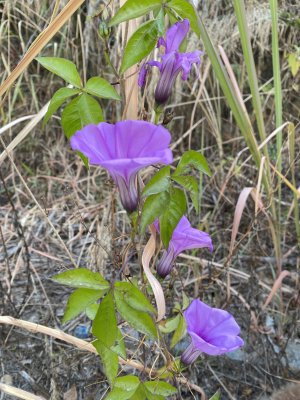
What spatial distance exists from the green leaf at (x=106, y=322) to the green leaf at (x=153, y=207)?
111 mm

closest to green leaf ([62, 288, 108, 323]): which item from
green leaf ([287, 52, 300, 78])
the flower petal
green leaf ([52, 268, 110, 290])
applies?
green leaf ([52, 268, 110, 290])

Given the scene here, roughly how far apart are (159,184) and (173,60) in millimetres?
193

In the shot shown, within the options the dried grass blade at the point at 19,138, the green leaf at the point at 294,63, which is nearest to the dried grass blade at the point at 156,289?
the dried grass blade at the point at 19,138

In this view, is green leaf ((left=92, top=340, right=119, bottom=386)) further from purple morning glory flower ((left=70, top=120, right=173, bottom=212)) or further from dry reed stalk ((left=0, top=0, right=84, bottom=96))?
dry reed stalk ((left=0, top=0, right=84, bottom=96))

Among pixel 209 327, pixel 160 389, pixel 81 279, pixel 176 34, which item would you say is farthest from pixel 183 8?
pixel 160 389

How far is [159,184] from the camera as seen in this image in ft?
2.39

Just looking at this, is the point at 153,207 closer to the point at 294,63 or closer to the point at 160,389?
the point at 160,389

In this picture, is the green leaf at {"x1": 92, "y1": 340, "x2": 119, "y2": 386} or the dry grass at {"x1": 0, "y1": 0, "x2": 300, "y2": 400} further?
the dry grass at {"x1": 0, "y1": 0, "x2": 300, "y2": 400}

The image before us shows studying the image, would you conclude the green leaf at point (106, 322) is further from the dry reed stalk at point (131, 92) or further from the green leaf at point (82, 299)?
the dry reed stalk at point (131, 92)

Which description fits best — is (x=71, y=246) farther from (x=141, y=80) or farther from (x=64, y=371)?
(x=141, y=80)

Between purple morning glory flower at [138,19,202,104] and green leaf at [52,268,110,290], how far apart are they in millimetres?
287

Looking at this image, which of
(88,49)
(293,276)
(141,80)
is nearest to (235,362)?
(293,276)

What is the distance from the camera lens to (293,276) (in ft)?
5.75

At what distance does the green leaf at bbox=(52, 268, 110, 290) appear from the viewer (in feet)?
2.50
